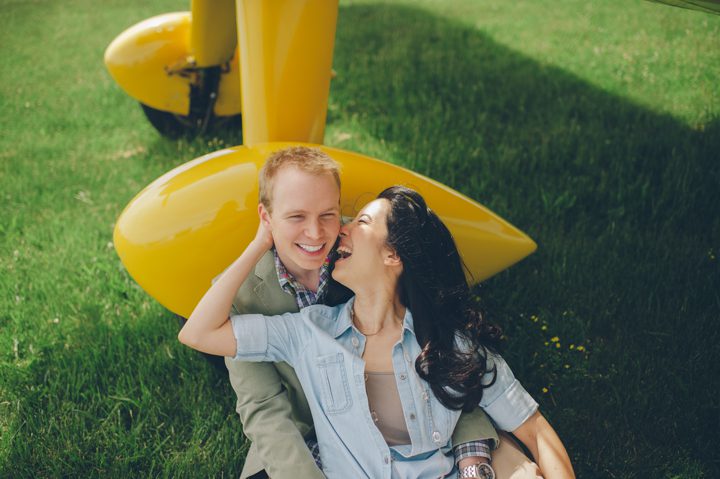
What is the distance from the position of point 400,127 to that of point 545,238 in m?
1.59

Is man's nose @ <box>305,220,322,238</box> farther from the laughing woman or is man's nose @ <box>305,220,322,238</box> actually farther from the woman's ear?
the woman's ear

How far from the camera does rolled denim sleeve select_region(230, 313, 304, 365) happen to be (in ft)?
6.46

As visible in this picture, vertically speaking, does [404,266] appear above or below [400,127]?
above

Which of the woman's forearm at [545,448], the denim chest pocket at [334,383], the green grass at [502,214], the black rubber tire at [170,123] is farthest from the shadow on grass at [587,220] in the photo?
the black rubber tire at [170,123]

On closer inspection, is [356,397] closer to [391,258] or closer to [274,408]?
[274,408]

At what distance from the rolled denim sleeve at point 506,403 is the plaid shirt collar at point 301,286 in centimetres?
61

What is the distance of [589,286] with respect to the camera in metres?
3.15

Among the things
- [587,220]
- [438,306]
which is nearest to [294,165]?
[438,306]

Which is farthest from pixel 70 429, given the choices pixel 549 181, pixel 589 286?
pixel 549 181

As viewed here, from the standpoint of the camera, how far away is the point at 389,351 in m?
2.01

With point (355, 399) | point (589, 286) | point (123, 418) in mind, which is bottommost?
point (123, 418)

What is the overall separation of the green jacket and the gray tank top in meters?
0.17

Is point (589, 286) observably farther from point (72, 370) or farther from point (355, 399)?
point (72, 370)

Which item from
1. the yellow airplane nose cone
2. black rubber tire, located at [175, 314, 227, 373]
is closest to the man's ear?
the yellow airplane nose cone
